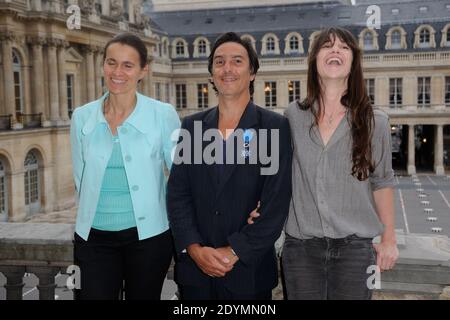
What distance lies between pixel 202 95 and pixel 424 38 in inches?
685

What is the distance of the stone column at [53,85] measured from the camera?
29.3 m

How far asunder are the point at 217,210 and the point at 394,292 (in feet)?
4.99

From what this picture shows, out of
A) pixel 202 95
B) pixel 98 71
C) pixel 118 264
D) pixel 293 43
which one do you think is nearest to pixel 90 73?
pixel 98 71

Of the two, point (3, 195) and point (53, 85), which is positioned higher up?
point (53, 85)

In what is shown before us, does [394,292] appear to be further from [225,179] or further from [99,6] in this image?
[99,6]

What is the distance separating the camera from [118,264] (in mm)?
4098

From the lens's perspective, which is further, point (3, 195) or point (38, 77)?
point (38, 77)

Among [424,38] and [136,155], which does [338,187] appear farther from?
[424,38]

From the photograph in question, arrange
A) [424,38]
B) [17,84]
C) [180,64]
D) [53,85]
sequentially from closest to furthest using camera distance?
1. [17,84]
2. [53,85]
3. [424,38]
4. [180,64]

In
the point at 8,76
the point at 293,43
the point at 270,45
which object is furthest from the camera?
the point at 270,45

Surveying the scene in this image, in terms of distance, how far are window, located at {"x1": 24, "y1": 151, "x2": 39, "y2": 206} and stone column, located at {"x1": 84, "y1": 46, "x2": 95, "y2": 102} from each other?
223 inches

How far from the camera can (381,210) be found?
4039mm

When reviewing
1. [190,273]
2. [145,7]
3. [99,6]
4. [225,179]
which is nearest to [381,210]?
[225,179]

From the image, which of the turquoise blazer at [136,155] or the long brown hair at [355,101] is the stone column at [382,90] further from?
the turquoise blazer at [136,155]
